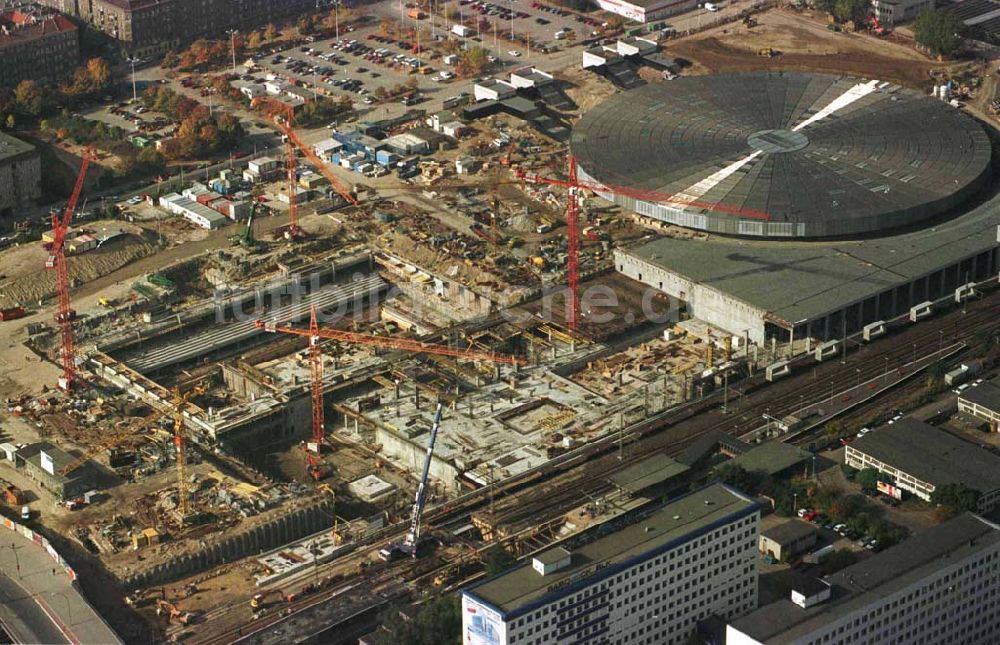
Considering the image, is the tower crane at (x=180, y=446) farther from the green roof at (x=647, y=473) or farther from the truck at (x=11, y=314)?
the green roof at (x=647, y=473)

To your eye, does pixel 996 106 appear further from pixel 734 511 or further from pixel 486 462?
pixel 734 511

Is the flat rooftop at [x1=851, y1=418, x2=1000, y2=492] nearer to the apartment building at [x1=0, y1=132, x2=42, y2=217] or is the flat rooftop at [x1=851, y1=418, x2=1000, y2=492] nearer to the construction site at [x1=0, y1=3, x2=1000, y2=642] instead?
the construction site at [x1=0, y1=3, x2=1000, y2=642]

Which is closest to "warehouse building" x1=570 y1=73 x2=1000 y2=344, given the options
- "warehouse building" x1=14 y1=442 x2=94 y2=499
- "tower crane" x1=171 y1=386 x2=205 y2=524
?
"tower crane" x1=171 y1=386 x2=205 y2=524

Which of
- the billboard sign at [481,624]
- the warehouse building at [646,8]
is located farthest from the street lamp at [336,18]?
the billboard sign at [481,624]

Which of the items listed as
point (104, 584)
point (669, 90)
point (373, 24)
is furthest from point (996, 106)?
point (104, 584)

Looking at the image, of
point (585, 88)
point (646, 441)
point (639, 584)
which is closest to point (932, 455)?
point (646, 441)

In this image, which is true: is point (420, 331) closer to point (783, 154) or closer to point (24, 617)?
point (783, 154)
